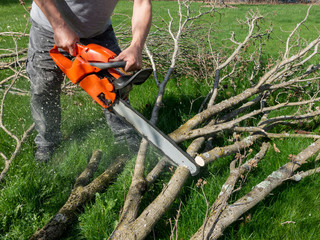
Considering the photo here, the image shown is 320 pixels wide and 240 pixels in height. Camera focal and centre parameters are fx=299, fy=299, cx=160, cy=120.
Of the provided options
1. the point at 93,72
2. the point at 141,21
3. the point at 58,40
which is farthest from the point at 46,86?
the point at 141,21

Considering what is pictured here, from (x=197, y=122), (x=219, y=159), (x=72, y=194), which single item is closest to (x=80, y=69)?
(x=72, y=194)

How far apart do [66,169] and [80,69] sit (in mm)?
952

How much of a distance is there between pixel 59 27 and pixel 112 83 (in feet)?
1.77

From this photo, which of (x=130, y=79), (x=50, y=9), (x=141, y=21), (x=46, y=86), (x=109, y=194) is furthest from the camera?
(x=46, y=86)

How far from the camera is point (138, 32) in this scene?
2416mm

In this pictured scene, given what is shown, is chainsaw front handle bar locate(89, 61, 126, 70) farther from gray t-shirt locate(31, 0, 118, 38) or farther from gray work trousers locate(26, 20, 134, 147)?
gray work trousers locate(26, 20, 134, 147)

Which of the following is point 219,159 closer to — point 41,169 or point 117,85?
point 117,85

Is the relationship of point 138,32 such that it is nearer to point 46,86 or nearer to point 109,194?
point 46,86

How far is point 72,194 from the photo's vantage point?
2.23 meters

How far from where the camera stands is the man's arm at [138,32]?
7.11ft

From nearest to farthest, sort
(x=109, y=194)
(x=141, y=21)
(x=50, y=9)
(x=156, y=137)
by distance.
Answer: (x=50, y=9) < (x=156, y=137) < (x=109, y=194) < (x=141, y=21)

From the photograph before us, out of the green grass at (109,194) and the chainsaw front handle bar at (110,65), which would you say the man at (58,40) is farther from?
the green grass at (109,194)

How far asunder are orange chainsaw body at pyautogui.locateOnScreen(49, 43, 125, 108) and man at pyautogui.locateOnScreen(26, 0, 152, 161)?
8 centimetres

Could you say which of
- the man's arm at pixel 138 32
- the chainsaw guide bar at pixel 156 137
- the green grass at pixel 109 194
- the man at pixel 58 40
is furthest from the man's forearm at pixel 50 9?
the green grass at pixel 109 194
